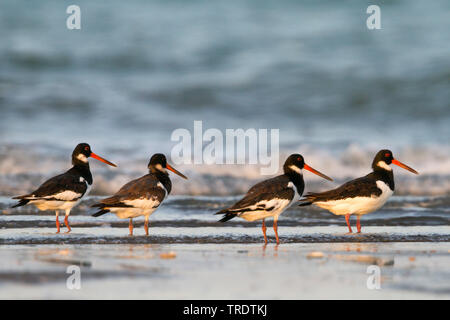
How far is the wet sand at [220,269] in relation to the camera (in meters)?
5.71

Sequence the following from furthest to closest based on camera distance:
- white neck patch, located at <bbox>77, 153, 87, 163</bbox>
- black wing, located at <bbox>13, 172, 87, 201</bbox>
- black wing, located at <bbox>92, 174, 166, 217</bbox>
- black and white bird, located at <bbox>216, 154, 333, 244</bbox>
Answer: white neck patch, located at <bbox>77, 153, 87, 163</bbox>
black wing, located at <bbox>13, 172, 87, 201</bbox>
black wing, located at <bbox>92, 174, 166, 217</bbox>
black and white bird, located at <bbox>216, 154, 333, 244</bbox>

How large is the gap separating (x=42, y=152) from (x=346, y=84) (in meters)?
8.87

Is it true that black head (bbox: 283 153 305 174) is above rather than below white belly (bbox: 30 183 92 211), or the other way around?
above

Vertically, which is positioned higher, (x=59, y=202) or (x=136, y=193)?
(x=136, y=193)

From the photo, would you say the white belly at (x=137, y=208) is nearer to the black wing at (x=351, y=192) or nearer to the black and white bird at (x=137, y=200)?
the black and white bird at (x=137, y=200)

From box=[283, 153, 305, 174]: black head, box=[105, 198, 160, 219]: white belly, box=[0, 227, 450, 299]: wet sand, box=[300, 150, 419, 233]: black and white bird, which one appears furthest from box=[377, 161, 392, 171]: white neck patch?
box=[105, 198, 160, 219]: white belly

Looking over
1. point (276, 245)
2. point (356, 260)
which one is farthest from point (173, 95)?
point (356, 260)

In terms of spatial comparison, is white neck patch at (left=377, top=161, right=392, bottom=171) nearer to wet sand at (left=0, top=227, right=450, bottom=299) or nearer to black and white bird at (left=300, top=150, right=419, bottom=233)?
black and white bird at (left=300, top=150, right=419, bottom=233)

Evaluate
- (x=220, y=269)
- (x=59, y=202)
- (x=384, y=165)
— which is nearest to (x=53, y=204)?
(x=59, y=202)

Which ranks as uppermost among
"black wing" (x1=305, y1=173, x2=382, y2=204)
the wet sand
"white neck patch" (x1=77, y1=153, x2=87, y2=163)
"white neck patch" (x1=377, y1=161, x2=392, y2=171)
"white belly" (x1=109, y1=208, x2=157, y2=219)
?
"white neck patch" (x1=77, y1=153, x2=87, y2=163)

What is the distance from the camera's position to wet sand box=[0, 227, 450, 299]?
571 cm

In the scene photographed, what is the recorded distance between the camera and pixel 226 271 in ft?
21.5

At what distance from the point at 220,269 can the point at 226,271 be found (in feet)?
0.37

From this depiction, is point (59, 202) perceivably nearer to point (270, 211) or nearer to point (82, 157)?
point (82, 157)
